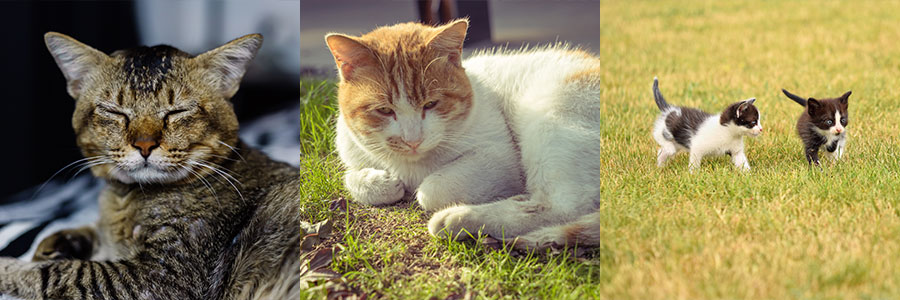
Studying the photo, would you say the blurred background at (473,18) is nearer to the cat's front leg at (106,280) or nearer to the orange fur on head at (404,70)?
the orange fur on head at (404,70)

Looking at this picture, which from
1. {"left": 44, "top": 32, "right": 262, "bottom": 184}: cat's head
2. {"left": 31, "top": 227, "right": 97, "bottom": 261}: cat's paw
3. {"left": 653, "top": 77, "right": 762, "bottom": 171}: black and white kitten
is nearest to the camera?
{"left": 44, "top": 32, "right": 262, "bottom": 184}: cat's head

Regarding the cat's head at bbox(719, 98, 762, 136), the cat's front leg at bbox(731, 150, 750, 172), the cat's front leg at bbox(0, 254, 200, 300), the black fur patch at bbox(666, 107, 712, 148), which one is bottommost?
the cat's front leg at bbox(0, 254, 200, 300)

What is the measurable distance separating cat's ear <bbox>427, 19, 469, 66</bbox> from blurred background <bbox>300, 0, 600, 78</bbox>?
8 centimetres

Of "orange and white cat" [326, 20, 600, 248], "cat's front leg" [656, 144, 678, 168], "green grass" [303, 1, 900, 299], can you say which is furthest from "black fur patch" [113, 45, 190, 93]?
"cat's front leg" [656, 144, 678, 168]

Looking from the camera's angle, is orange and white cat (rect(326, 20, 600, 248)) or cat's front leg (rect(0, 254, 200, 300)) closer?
orange and white cat (rect(326, 20, 600, 248))

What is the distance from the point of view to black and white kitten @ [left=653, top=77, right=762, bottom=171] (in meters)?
3.35

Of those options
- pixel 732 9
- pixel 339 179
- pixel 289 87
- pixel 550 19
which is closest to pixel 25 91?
pixel 289 87

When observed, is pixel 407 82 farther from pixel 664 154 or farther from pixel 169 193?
pixel 664 154

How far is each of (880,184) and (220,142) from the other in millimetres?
3018

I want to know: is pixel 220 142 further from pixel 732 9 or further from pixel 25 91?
pixel 732 9

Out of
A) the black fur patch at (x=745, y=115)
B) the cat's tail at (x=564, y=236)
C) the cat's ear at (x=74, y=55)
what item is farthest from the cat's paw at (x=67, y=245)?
→ the black fur patch at (x=745, y=115)

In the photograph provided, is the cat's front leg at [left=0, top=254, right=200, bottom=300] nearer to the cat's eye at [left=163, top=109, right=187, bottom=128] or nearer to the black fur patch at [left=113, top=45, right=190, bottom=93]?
the cat's eye at [left=163, top=109, right=187, bottom=128]

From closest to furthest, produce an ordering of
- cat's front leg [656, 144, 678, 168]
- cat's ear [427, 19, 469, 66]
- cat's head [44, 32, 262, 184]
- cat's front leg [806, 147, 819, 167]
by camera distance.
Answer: cat's ear [427, 19, 469, 66], cat's head [44, 32, 262, 184], cat's front leg [806, 147, 819, 167], cat's front leg [656, 144, 678, 168]

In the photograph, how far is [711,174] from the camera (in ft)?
11.1
